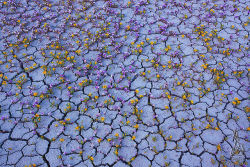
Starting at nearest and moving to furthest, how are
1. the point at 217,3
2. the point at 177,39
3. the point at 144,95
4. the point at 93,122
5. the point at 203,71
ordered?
the point at 93,122, the point at 144,95, the point at 203,71, the point at 177,39, the point at 217,3

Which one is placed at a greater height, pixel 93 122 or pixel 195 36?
pixel 195 36

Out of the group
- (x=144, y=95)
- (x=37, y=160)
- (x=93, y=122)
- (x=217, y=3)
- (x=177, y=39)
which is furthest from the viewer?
(x=217, y=3)

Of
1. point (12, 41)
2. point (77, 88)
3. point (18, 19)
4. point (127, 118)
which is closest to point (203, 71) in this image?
point (127, 118)

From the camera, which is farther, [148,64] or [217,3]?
[217,3]

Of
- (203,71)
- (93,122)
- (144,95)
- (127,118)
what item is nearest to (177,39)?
(203,71)

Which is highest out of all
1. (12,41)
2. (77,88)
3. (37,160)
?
(12,41)

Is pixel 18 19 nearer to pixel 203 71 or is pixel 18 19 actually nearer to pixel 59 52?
pixel 59 52
